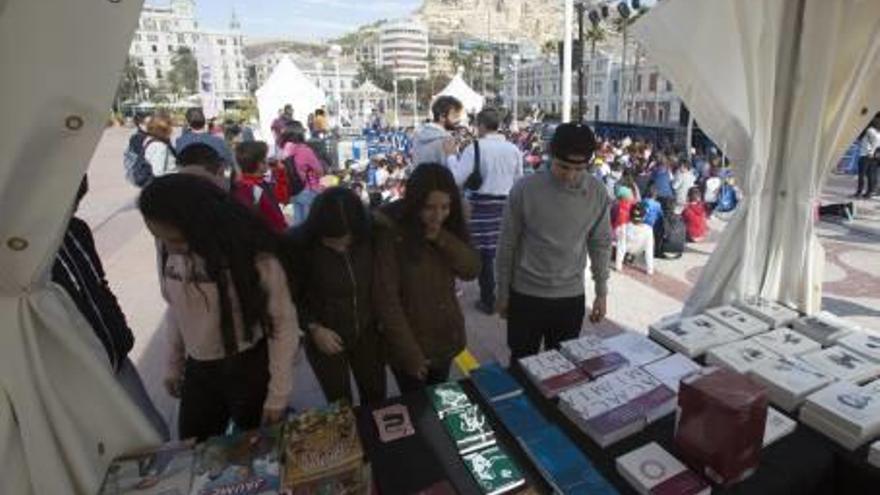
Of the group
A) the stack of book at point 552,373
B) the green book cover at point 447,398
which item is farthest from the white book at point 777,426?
the green book cover at point 447,398

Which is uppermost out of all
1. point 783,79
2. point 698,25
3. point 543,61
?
point 543,61

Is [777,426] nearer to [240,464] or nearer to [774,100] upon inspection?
[240,464]

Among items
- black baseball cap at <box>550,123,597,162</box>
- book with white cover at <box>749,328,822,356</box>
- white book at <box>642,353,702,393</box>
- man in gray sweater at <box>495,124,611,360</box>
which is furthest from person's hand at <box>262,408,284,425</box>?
book with white cover at <box>749,328,822,356</box>

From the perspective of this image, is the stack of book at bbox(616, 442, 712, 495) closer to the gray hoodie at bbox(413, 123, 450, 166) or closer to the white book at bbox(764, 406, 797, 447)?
the white book at bbox(764, 406, 797, 447)

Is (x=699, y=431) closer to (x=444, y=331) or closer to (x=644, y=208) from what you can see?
(x=444, y=331)

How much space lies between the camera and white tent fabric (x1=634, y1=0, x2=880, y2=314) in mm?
2584

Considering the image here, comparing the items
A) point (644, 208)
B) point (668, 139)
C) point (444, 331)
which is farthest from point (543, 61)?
point (444, 331)

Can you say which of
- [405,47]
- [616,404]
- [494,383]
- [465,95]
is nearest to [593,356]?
[616,404]

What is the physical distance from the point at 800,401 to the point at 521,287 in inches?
48.2

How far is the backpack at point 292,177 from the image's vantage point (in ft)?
18.7

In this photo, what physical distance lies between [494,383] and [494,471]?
0.44 meters

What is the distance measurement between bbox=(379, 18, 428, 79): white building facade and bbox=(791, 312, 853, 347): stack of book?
93348 millimetres

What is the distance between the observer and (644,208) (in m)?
6.02

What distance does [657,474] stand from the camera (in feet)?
4.79
